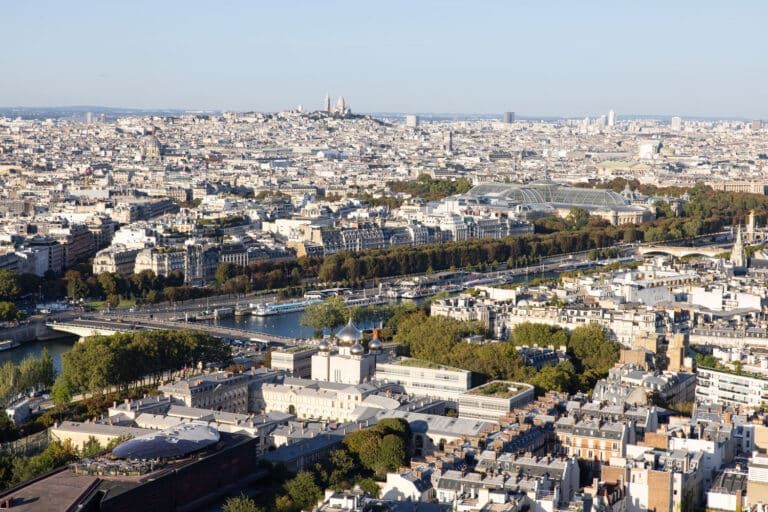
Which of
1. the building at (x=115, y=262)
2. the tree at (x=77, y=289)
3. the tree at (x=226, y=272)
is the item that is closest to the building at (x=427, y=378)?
the tree at (x=77, y=289)

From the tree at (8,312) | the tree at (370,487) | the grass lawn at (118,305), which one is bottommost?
the grass lawn at (118,305)

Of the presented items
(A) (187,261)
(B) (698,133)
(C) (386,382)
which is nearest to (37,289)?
(A) (187,261)

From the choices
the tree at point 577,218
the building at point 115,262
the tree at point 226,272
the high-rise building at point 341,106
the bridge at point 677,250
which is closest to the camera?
the tree at point 226,272

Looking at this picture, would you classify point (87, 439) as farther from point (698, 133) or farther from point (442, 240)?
point (698, 133)

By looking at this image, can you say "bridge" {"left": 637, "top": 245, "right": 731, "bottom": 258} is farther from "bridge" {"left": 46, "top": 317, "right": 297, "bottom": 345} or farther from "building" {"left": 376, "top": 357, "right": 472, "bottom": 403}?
"building" {"left": 376, "top": 357, "right": 472, "bottom": 403}

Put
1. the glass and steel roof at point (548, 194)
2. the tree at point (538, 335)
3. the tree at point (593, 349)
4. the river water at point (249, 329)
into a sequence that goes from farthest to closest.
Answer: the glass and steel roof at point (548, 194), the river water at point (249, 329), the tree at point (538, 335), the tree at point (593, 349)

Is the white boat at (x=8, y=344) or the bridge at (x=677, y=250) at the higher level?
the bridge at (x=677, y=250)

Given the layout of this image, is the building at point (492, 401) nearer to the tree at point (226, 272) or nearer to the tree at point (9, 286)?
the tree at point (9, 286)

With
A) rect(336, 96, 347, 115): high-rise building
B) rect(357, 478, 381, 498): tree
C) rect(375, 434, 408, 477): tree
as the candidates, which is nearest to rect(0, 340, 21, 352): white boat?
rect(375, 434, 408, 477): tree
